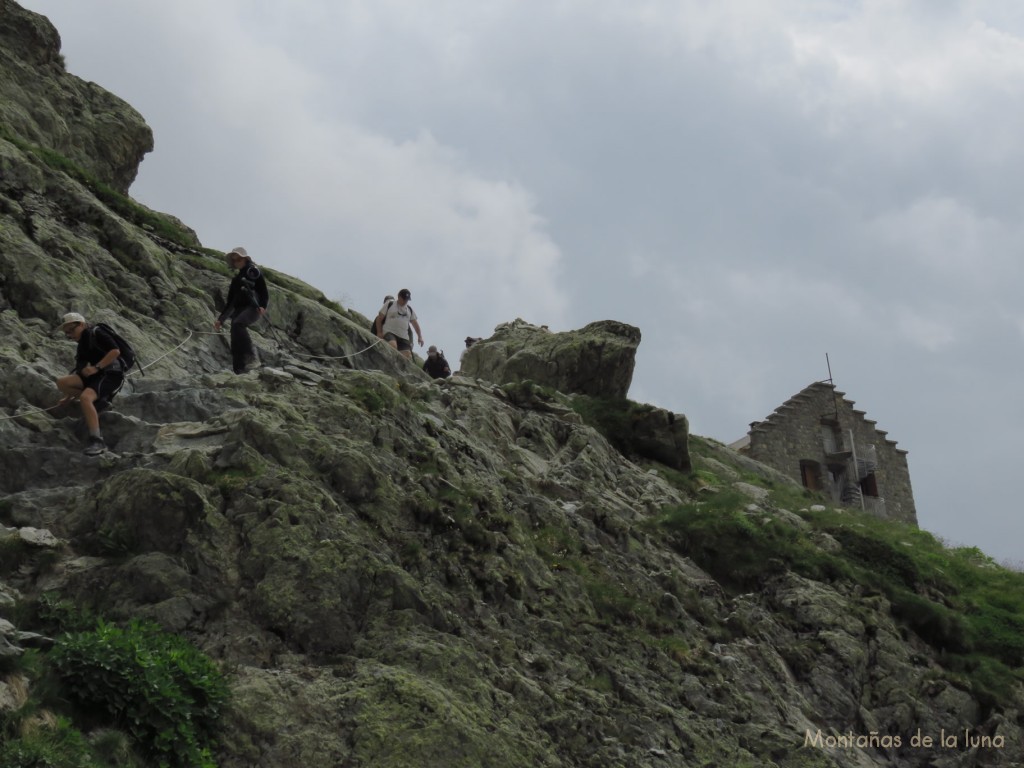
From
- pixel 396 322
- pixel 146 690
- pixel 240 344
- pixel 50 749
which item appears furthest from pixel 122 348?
pixel 396 322

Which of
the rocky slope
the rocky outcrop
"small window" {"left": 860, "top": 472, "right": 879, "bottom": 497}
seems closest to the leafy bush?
the rocky slope

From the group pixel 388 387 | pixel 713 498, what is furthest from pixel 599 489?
pixel 388 387

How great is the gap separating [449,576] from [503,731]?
2.58 meters

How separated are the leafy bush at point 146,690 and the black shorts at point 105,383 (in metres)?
4.81

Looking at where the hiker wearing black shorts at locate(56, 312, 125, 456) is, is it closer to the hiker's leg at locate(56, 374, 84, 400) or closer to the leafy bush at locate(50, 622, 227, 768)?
the hiker's leg at locate(56, 374, 84, 400)

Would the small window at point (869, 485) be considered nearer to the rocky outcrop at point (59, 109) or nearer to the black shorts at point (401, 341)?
the black shorts at point (401, 341)

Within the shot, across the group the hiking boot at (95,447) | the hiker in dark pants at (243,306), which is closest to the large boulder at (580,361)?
the hiker in dark pants at (243,306)

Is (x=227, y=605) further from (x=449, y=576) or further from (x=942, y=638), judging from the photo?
(x=942, y=638)

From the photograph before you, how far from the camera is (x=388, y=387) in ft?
55.8

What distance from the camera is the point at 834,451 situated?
45.4 metres

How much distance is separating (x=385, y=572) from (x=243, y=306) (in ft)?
24.9

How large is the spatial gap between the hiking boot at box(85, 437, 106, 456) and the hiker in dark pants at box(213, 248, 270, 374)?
175 inches

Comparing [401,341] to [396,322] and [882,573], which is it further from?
[882,573]

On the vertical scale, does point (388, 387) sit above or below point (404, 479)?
above
